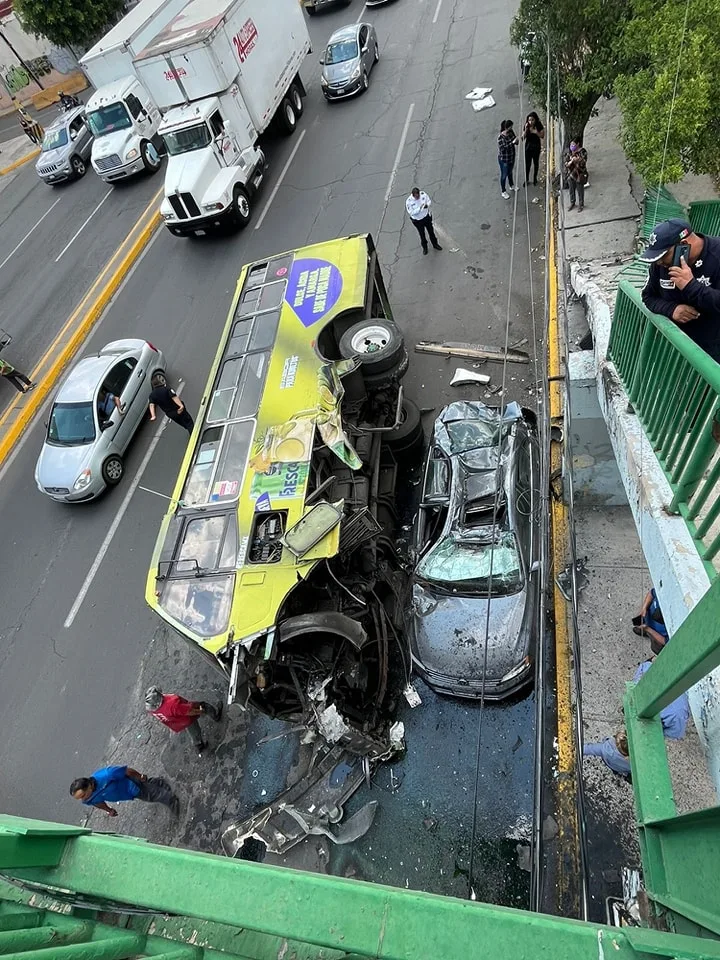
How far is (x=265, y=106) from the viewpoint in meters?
14.9

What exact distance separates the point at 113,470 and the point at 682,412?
9.24 m

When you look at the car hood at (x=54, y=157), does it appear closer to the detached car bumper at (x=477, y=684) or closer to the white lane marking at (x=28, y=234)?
the white lane marking at (x=28, y=234)

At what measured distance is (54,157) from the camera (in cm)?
1992

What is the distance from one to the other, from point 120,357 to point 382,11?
755 inches

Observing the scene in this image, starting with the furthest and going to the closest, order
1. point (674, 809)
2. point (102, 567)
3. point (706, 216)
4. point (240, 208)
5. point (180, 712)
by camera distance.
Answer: point (240, 208), point (102, 567), point (706, 216), point (180, 712), point (674, 809)

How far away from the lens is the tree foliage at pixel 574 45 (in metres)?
8.30

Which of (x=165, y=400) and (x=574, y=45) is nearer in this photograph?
(x=574, y=45)

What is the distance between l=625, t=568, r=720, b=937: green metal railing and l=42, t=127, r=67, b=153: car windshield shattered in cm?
2497

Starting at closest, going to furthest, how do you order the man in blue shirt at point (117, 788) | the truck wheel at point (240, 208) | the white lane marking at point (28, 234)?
the man in blue shirt at point (117, 788), the truck wheel at point (240, 208), the white lane marking at point (28, 234)

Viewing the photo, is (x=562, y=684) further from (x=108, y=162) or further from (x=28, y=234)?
(x=28, y=234)

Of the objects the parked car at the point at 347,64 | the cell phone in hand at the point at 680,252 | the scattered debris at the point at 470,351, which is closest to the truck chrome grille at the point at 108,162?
the parked car at the point at 347,64

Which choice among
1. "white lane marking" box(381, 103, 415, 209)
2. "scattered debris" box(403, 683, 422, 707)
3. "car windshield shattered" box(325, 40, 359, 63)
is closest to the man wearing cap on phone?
→ "scattered debris" box(403, 683, 422, 707)

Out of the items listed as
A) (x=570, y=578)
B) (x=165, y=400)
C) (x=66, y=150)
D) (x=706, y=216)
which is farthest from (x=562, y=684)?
(x=66, y=150)

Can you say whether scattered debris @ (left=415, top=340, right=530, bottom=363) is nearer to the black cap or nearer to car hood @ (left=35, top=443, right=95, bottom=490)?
the black cap
